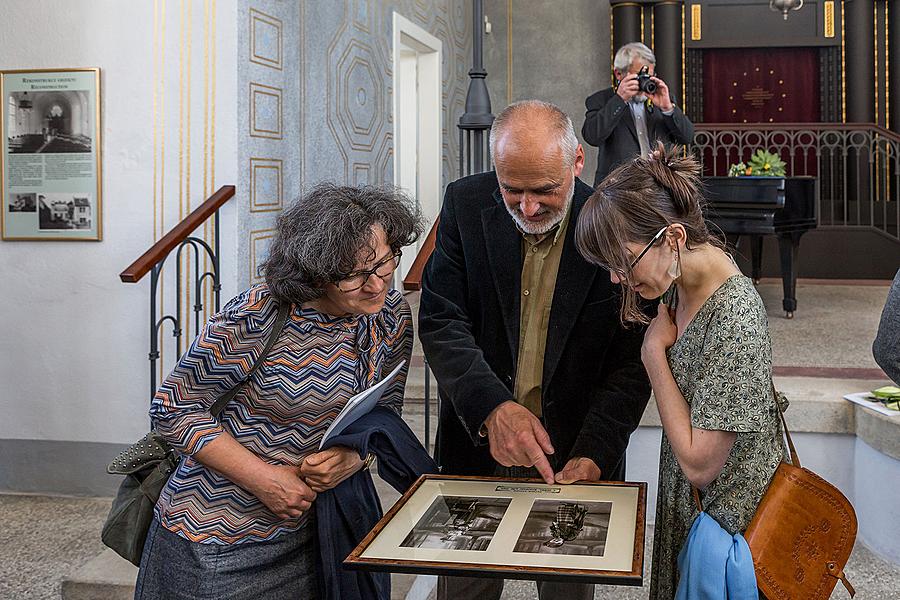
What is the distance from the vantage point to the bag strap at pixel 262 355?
72.3 inches

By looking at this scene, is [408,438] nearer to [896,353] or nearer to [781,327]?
[896,353]

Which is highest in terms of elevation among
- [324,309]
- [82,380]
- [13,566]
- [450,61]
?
[450,61]

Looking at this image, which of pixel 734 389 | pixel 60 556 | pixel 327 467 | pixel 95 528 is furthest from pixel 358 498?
pixel 95 528

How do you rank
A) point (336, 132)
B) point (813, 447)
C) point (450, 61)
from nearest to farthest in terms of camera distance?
1. point (813, 447)
2. point (336, 132)
3. point (450, 61)

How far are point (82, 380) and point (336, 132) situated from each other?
6.87 ft

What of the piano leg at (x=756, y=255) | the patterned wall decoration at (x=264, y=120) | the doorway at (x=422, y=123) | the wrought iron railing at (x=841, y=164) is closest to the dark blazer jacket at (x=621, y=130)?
the patterned wall decoration at (x=264, y=120)

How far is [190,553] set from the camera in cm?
183

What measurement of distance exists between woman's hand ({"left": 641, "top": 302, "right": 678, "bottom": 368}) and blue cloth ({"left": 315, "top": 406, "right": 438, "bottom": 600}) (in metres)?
0.52

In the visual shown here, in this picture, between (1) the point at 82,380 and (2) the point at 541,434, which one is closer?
(2) the point at 541,434

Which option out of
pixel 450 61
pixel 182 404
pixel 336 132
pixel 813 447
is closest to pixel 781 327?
pixel 813 447

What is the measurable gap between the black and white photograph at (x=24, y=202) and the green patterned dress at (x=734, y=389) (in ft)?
11.7

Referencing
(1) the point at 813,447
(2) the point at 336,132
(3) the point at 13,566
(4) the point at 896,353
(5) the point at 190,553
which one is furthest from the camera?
(2) the point at 336,132

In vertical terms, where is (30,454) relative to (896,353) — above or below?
below

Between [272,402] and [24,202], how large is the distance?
10.0ft
